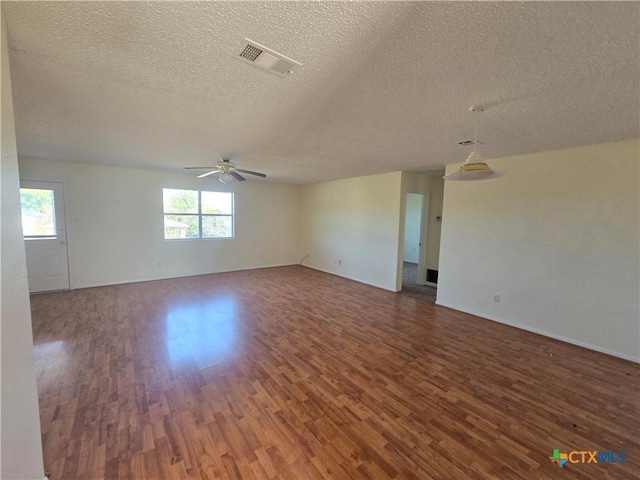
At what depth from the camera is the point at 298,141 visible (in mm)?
3352

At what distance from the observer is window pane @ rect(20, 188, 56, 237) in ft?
15.4

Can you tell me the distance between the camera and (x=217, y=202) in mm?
6863

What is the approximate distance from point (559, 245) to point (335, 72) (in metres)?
3.68

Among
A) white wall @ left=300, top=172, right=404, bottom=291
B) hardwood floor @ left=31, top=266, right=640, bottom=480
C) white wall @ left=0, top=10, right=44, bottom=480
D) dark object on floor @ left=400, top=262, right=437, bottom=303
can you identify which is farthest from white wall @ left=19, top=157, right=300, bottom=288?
white wall @ left=0, top=10, right=44, bottom=480

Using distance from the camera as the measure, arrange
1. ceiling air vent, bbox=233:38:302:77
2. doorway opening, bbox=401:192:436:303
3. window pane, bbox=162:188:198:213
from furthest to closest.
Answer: window pane, bbox=162:188:198:213
doorway opening, bbox=401:192:436:303
ceiling air vent, bbox=233:38:302:77

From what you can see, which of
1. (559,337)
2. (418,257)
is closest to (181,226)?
(418,257)

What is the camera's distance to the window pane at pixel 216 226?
22.1 ft

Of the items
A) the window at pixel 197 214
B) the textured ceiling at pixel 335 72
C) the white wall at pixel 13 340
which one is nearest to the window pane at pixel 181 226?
the window at pixel 197 214

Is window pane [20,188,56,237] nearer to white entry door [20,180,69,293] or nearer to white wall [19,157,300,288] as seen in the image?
white entry door [20,180,69,293]

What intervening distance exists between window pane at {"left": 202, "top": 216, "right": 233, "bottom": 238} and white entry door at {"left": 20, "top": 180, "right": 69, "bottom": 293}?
2.62 metres

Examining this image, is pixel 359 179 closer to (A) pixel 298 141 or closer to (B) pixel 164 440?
(A) pixel 298 141

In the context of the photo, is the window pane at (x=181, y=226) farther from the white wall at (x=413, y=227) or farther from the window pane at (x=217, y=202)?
the white wall at (x=413, y=227)

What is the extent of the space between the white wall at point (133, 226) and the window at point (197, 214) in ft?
0.50

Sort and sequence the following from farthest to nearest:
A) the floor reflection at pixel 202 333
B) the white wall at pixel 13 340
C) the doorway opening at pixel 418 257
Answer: the doorway opening at pixel 418 257 → the floor reflection at pixel 202 333 → the white wall at pixel 13 340
